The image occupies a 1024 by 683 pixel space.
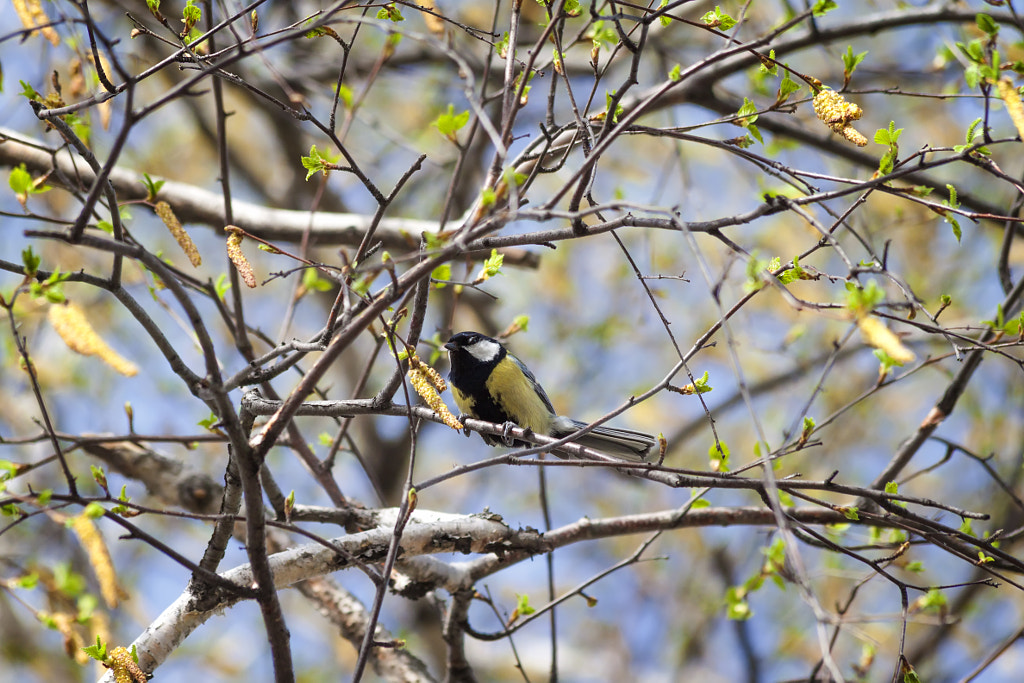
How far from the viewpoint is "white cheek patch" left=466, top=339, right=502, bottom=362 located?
4.50 metres

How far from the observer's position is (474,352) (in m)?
4.54

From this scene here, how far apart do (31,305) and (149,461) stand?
0.95 m

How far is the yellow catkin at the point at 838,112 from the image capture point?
2.01 m

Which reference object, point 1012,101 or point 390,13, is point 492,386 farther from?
point 1012,101

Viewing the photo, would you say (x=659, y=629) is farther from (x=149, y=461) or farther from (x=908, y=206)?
(x=149, y=461)

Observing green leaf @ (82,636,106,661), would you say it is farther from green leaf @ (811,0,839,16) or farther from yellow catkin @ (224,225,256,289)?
green leaf @ (811,0,839,16)

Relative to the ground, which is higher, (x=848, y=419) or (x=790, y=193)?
(x=848, y=419)

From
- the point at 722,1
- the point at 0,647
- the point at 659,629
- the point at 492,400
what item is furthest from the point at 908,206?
the point at 0,647

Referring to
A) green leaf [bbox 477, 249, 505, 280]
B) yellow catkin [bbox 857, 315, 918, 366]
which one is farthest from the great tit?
yellow catkin [bbox 857, 315, 918, 366]

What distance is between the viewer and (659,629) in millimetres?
8773

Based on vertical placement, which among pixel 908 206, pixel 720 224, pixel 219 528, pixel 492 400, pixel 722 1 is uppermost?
pixel 722 1

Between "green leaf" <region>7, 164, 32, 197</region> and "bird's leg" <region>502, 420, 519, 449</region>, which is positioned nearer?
"green leaf" <region>7, 164, 32, 197</region>

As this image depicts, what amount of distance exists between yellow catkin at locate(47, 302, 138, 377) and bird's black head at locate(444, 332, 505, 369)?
2.53 m

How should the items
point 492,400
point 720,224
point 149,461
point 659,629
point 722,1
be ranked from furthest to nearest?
point 659,629, point 722,1, point 492,400, point 149,461, point 720,224
